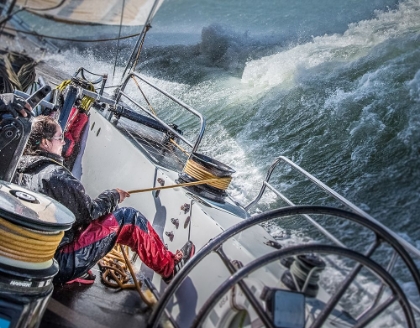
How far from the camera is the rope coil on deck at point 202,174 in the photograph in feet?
13.1

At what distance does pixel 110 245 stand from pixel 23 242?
37.8 inches

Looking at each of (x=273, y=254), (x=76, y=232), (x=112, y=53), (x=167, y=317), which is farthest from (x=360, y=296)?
(x=112, y=53)

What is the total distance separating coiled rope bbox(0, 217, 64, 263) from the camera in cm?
217

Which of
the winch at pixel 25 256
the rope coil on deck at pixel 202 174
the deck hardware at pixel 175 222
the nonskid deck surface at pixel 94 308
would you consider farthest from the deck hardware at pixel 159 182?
the winch at pixel 25 256

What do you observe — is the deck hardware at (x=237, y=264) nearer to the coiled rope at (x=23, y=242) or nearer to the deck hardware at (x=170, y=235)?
the coiled rope at (x=23, y=242)

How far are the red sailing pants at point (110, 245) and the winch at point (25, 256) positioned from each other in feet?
1.74

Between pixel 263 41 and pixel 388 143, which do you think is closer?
pixel 388 143

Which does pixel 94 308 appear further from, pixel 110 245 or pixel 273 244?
pixel 273 244

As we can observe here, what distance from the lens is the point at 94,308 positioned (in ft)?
9.64

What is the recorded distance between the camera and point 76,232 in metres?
2.98

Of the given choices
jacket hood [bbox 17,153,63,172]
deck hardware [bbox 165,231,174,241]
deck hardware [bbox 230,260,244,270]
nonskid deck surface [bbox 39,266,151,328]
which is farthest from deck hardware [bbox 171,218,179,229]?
deck hardware [bbox 230,260,244,270]

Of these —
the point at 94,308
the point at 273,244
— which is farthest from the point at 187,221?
the point at 273,244

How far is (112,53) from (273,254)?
764 inches

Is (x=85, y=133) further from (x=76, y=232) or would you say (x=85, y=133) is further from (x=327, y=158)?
(x=327, y=158)
